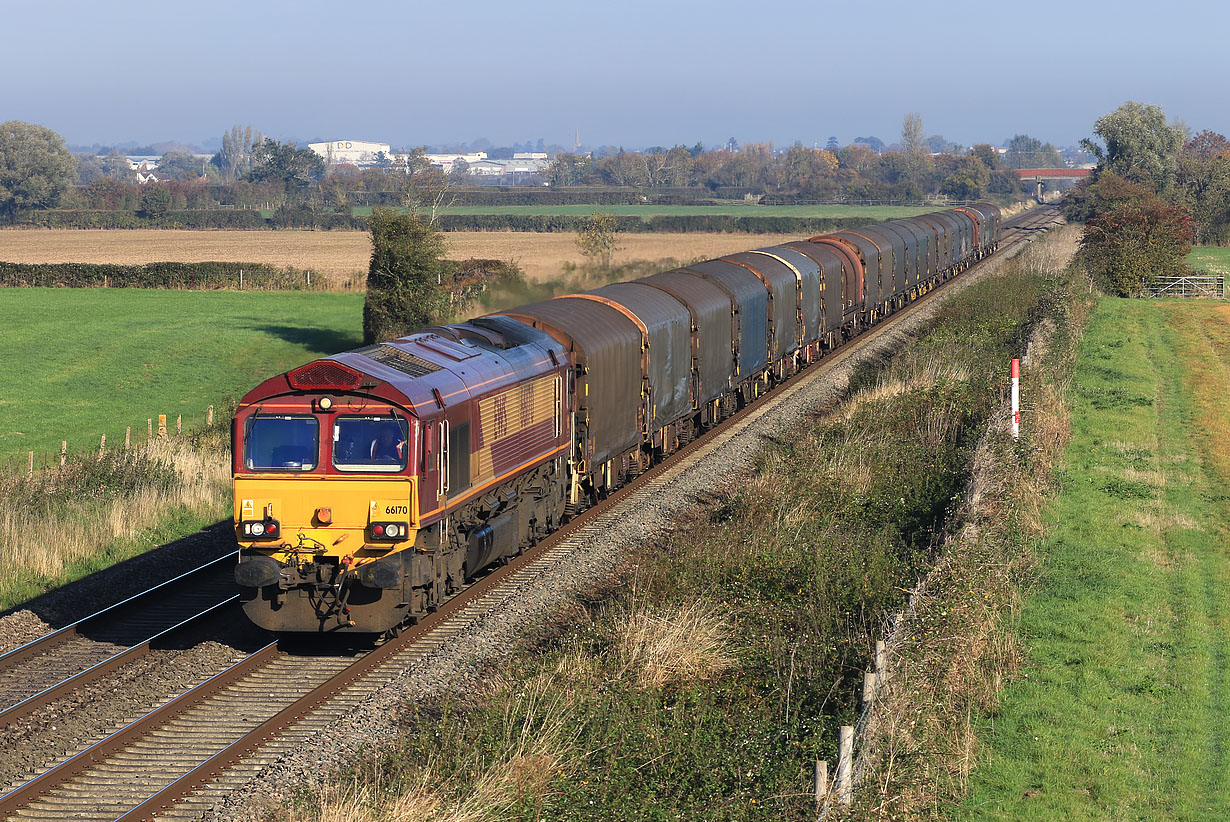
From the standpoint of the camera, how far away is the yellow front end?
46.5 feet

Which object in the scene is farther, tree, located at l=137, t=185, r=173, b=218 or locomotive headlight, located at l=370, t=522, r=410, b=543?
tree, located at l=137, t=185, r=173, b=218

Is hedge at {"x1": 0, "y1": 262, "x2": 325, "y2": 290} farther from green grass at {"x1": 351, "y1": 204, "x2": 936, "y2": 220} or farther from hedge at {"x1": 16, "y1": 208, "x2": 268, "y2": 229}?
green grass at {"x1": 351, "y1": 204, "x2": 936, "y2": 220}

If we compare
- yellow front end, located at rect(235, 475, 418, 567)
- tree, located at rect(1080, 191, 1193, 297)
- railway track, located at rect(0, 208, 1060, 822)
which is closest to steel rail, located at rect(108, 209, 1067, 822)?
railway track, located at rect(0, 208, 1060, 822)

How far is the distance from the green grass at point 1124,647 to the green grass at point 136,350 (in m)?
23.9

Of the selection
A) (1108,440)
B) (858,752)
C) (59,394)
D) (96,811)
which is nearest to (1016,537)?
(858,752)

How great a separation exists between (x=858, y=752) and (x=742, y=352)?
66.1 ft

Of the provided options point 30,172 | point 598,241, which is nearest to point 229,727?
point 598,241

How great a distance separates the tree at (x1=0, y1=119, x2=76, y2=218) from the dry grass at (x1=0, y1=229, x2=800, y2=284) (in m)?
13.3

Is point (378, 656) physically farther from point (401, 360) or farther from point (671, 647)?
point (671, 647)

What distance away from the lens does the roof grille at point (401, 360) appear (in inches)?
596

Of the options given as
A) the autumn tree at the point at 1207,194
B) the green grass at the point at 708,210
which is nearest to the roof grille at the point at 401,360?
the autumn tree at the point at 1207,194

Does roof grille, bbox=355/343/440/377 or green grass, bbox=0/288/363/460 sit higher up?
roof grille, bbox=355/343/440/377

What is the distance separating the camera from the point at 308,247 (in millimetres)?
110125

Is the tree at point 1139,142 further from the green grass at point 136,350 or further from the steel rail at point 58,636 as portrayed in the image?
the steel rail at point 58,636
